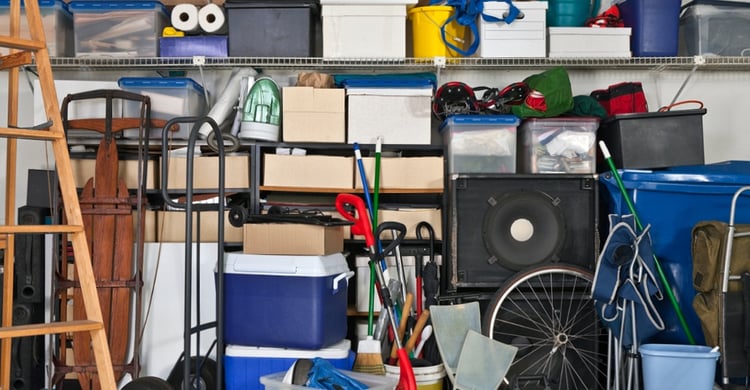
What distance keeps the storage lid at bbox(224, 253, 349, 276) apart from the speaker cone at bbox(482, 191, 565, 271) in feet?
2.71

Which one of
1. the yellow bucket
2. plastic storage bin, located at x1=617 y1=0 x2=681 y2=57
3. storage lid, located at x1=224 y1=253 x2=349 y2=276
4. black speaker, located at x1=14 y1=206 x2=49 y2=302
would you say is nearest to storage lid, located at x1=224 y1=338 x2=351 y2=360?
storage lid, located at x1=224 y1=253 x2=349 y2=276

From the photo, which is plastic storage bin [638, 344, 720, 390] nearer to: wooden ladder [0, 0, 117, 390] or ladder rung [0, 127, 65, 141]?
wooden ladder [0, 0, 117, 390]

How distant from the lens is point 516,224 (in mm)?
3658

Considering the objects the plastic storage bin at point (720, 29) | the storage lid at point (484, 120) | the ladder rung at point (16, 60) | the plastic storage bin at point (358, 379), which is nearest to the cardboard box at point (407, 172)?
the storage lid at point (484, 120)

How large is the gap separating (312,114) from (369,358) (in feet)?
3.91

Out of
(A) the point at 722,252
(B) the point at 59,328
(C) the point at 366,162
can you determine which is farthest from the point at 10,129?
(A) the point at 722,252

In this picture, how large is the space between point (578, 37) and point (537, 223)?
98cm

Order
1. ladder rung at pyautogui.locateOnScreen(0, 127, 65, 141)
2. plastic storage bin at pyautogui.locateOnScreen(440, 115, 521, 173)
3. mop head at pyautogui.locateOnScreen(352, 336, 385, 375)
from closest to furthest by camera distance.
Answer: ladder rung at pyautogui.locateOnScreen(0, 127, 65, 141)
mop head at pyautogui.locateOnScreen(352, 336, 385, 375)
plastic storage bin at pyautogui.locateOnScreen(440, 115, 521, 173)

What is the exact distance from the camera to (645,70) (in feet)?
13.7

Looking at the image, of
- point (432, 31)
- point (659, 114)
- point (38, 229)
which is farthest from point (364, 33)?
point (38, 229)

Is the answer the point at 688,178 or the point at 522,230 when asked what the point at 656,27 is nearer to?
the point at 688,178

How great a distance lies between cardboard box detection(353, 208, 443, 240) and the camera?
381cm

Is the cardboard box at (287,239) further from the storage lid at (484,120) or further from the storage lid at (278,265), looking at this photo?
the storage lid at (484,120)

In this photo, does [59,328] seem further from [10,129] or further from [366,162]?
[366,162]
